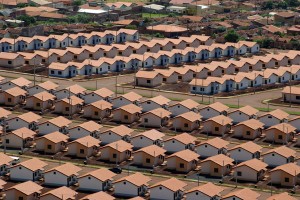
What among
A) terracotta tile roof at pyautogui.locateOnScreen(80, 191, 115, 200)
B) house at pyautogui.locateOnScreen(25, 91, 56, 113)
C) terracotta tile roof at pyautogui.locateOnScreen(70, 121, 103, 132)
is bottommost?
house at pyautogui.locateOnScreen(25, 91, 56, 113)

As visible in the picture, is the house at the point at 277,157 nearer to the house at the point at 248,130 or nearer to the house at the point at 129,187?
the house at the point at 248,130

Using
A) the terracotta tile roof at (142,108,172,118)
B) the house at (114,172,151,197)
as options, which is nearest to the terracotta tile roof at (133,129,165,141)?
the terracotta tile roof at (142,108,172,118)

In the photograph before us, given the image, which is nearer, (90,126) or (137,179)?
(137,179)

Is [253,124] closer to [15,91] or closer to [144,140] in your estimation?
[144,140]

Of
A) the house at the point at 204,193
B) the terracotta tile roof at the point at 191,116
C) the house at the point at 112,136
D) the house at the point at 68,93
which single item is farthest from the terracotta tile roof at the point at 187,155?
the house at the point at 68,93

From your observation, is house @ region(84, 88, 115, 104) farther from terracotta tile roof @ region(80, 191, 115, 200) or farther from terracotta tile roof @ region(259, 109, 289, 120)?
terracotta tile roof @ region(80, 191, 115, 200)

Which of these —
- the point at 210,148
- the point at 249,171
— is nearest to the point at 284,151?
the point at 249,171
